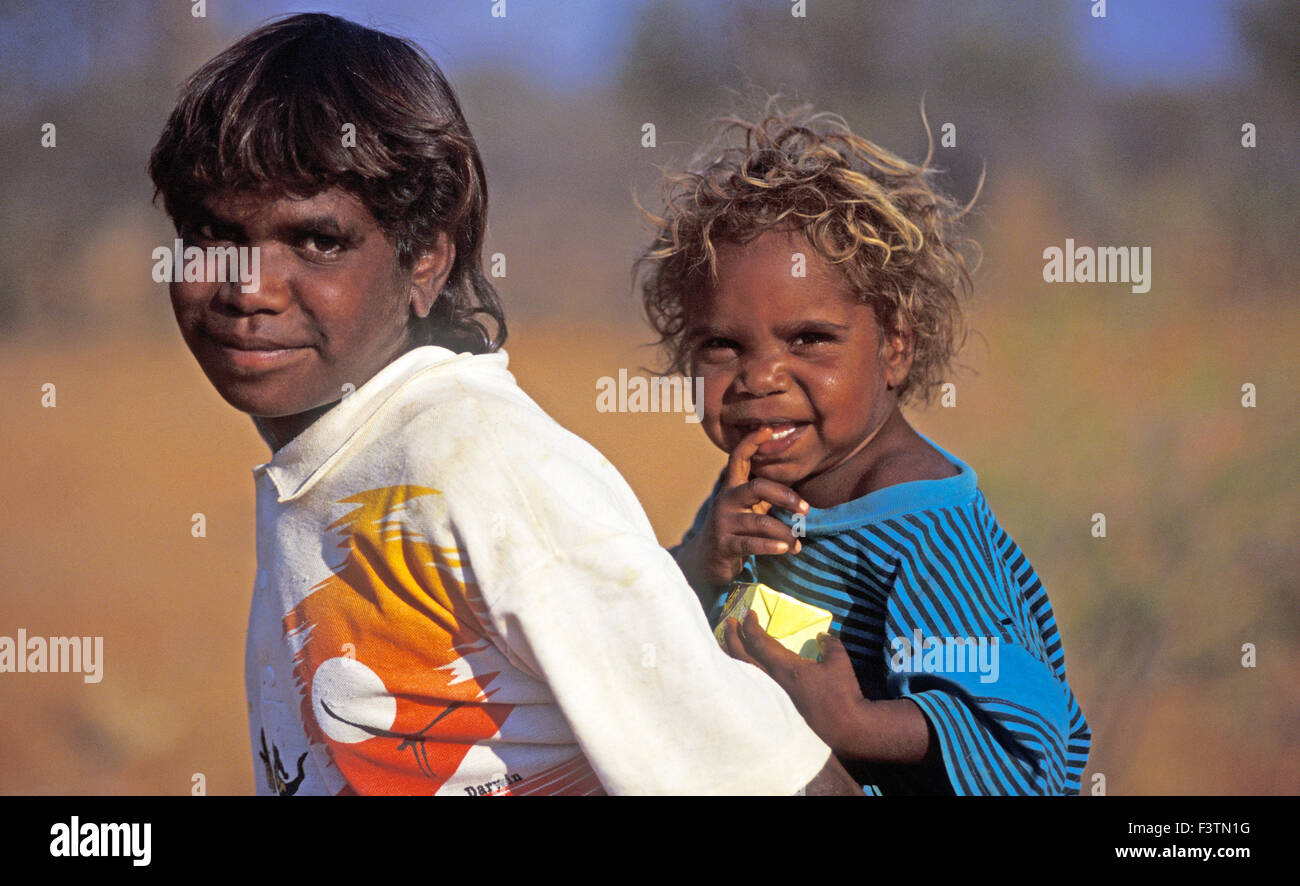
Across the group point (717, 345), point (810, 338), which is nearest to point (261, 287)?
point (717, 345)

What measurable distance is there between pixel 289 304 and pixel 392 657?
1.61ft

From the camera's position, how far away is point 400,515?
1.34m

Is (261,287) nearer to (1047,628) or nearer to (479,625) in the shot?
(479,625)

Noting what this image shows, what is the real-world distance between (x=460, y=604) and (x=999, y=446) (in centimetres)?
325

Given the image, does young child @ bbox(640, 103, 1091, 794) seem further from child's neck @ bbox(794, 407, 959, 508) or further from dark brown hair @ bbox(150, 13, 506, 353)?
dark brown hair @ bbox(150, 13, 506, 353)

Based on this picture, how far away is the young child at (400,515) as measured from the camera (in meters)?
1.27

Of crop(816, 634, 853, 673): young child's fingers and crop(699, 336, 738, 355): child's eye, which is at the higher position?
crop(699, 336, 738, 355): child's eye

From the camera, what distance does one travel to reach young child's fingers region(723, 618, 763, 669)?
1752 mm

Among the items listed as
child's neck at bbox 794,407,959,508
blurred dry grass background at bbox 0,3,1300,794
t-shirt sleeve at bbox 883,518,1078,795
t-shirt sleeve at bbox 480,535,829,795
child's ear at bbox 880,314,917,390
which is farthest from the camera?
blurred dry grass background at bbox 0,3,1300,794

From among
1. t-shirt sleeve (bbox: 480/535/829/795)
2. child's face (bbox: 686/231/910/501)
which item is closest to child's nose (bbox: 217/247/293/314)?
t-shirt sleeve (bbox: 480/535/829/795)

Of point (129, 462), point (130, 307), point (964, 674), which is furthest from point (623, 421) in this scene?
point (130, 307)

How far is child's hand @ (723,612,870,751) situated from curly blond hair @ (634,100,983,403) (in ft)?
2.05

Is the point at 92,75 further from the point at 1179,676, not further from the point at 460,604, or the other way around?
the point at 1179,676

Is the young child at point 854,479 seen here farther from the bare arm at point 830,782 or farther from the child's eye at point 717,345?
the bare arm at point 830,782
